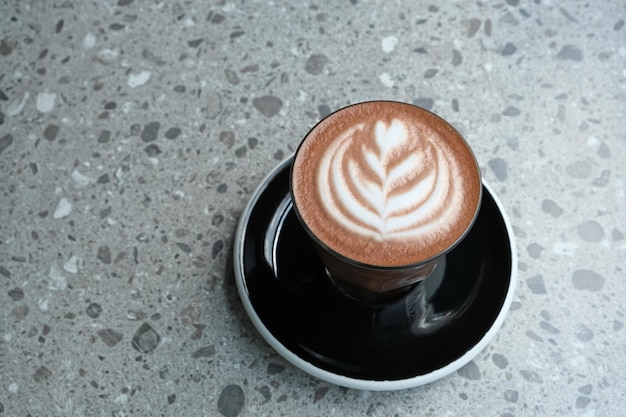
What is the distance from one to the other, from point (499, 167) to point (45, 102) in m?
0.76

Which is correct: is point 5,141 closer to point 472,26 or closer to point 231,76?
point 231,76

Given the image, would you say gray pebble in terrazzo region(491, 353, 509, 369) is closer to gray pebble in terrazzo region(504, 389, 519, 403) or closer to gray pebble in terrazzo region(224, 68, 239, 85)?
gray pebble in terrazzo region(504, 389, 519, 403)

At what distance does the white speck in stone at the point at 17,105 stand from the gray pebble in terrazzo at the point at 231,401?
0.60 metres

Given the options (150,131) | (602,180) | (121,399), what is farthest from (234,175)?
(602,180)

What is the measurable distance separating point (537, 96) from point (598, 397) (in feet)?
1.63

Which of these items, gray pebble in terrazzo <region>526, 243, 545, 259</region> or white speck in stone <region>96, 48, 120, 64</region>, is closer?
gray pebble in terrazzo <region>526, 243, 545, 259</region>

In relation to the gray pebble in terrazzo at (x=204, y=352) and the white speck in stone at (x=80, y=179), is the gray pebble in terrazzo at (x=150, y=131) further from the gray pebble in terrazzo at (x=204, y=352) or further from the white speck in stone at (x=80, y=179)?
the gray pebble in terrazzo at (x=204, y=352)

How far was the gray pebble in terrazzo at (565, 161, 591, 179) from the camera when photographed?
3.48ft

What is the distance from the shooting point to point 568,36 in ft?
3.89

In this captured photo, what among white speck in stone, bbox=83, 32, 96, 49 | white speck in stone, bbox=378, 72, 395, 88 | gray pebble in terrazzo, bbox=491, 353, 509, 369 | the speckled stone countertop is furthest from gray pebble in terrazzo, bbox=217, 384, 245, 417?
white speck in stone, bbox=83, 32, 96, 49

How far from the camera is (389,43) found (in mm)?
1173

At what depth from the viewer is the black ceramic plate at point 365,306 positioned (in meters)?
0.85

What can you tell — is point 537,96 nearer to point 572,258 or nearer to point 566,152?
point 566,152

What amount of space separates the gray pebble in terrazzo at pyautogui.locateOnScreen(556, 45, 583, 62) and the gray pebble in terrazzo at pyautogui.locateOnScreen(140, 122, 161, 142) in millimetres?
703
